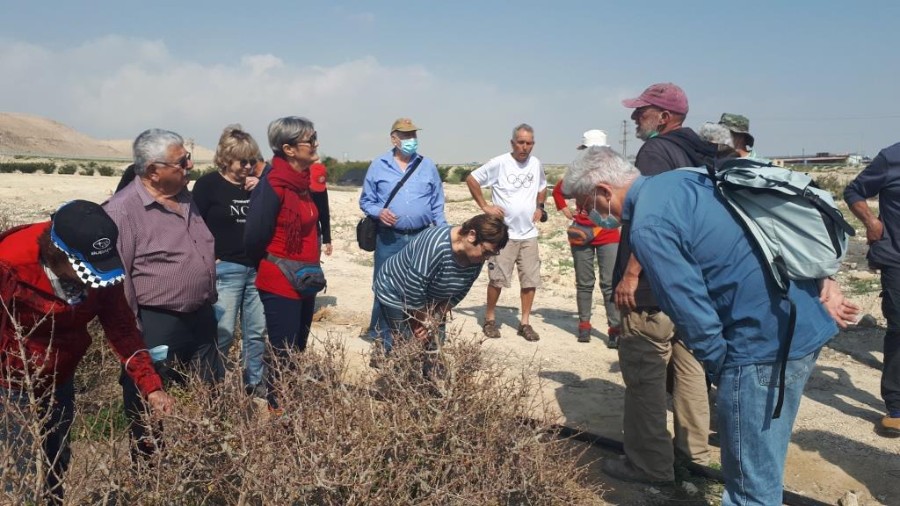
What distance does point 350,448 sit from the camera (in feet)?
7.75

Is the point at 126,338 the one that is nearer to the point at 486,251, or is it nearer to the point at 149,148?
the point at 149,148

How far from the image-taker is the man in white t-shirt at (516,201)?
636 centimetres

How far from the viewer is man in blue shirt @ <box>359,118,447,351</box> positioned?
220 inches

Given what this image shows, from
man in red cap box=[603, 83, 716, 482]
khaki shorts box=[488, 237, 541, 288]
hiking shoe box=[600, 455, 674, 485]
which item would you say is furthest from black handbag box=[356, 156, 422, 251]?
hiking shoe box=[600, 455, 674, 485]

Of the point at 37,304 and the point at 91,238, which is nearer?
the point at 91,238

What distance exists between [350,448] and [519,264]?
4282 mm

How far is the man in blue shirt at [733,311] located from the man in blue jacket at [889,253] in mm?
2544

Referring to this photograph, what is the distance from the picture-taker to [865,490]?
3793 mm

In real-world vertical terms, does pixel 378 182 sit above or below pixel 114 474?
above

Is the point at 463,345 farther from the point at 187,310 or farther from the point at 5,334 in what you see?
the point at 5,334

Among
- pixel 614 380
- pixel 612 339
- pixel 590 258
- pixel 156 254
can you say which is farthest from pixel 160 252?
pixel 612 339

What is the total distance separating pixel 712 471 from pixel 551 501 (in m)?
1.43

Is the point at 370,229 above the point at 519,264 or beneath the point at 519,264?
above

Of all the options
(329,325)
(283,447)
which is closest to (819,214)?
(283,447)
